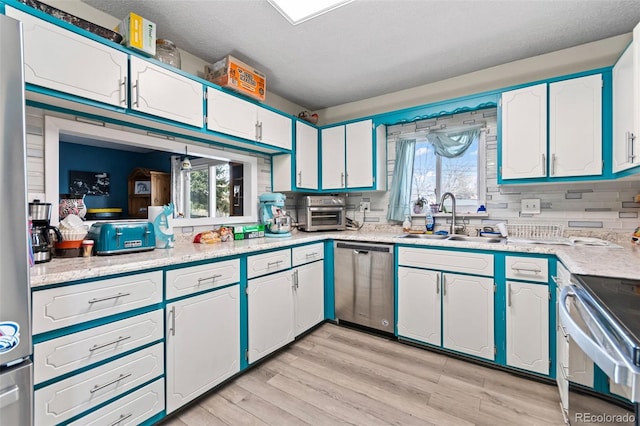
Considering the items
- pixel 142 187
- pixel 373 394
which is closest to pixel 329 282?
→ pixel 373 394

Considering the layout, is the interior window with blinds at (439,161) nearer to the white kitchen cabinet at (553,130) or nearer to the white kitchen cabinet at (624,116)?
the white kitchen cabinet at (553,130)

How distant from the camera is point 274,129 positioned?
2.70 m

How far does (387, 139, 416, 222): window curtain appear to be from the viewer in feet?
10.0

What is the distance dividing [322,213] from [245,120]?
1290mm

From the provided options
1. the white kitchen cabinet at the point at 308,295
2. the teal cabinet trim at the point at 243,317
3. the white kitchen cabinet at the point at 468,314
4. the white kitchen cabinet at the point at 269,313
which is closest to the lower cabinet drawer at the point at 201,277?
the teal cabinet trim at the point at 243,317

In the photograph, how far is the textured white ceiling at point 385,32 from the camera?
1784 millimetres

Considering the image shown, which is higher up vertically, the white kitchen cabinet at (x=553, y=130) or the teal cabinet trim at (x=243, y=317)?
the white kitchen cabinet at (x=553, y=130)

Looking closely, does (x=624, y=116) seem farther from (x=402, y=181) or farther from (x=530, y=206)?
(x=402, y=181)

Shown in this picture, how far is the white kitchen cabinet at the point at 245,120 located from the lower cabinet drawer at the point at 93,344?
4.61ft

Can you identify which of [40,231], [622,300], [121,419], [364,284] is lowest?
[121,419]

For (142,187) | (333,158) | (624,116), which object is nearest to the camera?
(624,116)

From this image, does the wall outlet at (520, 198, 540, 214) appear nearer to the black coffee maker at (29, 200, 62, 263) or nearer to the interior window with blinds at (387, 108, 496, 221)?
the interior window with blinds at (387, 108, 496, 221)

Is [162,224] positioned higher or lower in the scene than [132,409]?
higher

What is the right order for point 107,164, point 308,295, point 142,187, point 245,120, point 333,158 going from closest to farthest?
point 107,164 → point 142,187 → point 245,120 → point 308,295 → point 333,158
